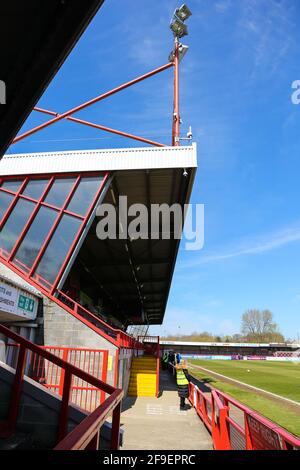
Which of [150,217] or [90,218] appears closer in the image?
[90,218]

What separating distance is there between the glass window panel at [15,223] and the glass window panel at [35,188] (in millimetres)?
398

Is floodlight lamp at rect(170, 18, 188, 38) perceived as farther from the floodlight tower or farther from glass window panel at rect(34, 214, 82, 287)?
glass window panel at rect(34, 214, 82, 287)

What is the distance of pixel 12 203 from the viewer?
15500 millimetres

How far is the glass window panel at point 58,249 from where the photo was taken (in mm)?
14469

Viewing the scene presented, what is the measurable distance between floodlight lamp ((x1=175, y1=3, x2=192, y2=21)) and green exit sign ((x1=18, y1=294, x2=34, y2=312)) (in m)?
19.1

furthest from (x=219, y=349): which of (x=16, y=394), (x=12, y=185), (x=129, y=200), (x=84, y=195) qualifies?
Answer: (x=16, y=394)

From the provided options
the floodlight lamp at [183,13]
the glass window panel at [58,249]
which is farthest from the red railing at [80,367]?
the floodlight lamp at [183,13]

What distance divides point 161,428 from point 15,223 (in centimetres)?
1043

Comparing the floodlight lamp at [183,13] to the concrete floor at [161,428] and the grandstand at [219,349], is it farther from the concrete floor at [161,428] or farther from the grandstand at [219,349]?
the grandstand at [219,349]

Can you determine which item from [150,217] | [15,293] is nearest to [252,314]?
[150,217]

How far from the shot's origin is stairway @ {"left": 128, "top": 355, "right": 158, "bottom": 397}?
59.3 feet

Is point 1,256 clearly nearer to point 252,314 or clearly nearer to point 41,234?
point 41,234

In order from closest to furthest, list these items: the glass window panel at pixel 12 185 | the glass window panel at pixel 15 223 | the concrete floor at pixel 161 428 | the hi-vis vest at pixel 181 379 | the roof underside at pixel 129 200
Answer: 1. the concrete floor at pixel 161 428
2. the hi-vis vest at pixel 181 379
3. the glass window panel at pixel 15 223
4. the roof underside at pixel 129 200
5. the glass window panel at pixel 12 185

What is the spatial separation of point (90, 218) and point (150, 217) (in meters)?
7.48
